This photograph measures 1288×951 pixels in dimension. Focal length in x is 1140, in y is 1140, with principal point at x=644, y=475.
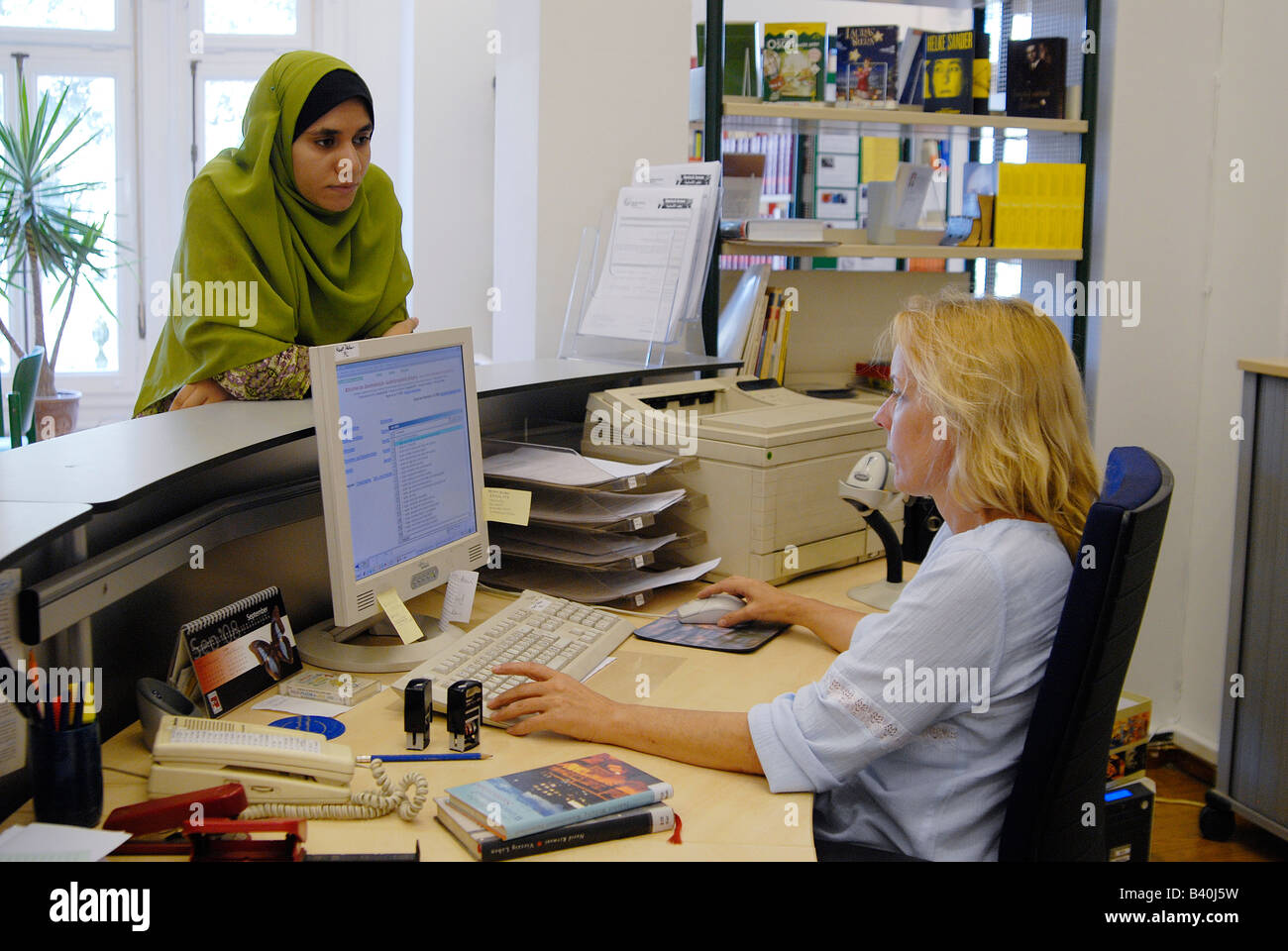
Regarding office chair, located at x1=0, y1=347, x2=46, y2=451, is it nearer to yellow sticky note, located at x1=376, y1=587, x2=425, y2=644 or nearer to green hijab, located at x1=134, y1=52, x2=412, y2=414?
green hijab, located at x1=134, y1=52, x2=412, y2=414

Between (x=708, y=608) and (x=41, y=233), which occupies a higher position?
(x=41, y=233)

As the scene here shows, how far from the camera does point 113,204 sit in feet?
17.1

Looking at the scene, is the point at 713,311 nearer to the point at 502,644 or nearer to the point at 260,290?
the point at 260,290

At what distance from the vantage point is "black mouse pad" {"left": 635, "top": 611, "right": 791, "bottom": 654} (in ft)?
5.75

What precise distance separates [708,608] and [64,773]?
3.40 feet

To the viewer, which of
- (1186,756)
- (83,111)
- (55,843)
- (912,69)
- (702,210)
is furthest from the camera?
(83,111)

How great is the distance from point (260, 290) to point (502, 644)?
89 cm

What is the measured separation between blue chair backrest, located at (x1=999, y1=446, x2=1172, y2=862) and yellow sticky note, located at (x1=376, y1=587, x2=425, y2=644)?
0.81 metres

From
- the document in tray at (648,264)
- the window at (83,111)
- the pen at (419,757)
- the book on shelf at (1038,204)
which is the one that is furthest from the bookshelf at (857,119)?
the window at (83,111)

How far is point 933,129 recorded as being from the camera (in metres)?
3.26

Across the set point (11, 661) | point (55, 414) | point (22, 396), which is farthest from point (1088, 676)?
point (55, 414)

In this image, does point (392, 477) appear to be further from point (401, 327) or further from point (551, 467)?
point (401, 327)

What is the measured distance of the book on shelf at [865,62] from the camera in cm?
303

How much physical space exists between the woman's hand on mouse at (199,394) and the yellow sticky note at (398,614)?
678 mm
